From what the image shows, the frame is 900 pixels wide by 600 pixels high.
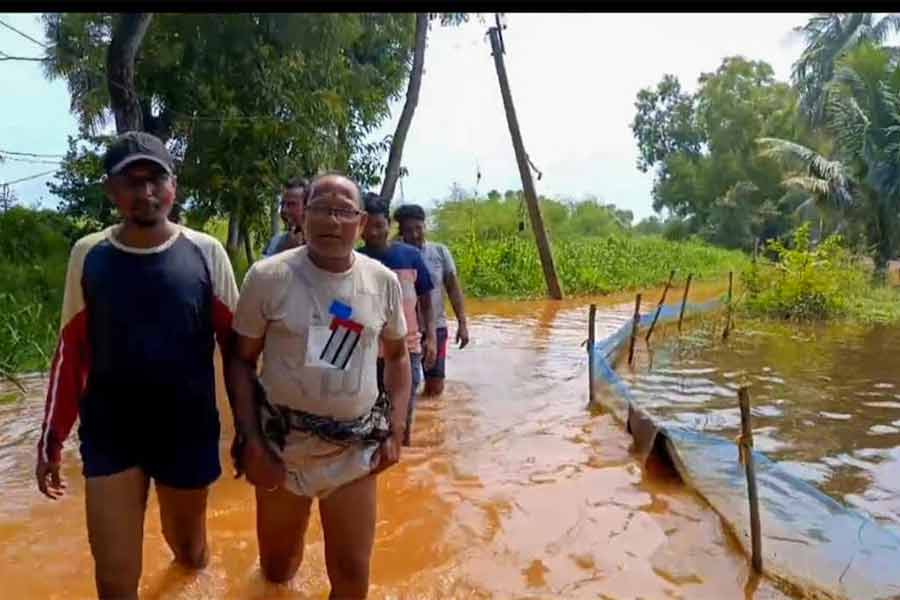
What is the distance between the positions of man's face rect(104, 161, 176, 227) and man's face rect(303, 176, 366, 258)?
0.47 metres

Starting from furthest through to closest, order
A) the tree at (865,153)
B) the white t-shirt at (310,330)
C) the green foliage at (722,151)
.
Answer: the green foliage at (722,151) < the tree at (865,153) < the white t-shirt at (310,330)

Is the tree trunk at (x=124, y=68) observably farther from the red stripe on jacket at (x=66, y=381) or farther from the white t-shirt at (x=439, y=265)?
the red stripe on jacket at (x=66, y=381)

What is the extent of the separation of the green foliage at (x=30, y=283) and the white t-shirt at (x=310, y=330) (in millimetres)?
4544

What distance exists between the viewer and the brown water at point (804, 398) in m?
5.61

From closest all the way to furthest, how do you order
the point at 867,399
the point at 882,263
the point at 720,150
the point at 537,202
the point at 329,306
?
the point at 329,306, the point at 867,399, the point at 537,202, the point at 882,263, the point at 720,150

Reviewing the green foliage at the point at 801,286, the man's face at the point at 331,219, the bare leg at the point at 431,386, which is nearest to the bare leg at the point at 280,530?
the man's face at the point at 331,219

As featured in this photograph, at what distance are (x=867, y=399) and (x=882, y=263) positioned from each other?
14.6 meters

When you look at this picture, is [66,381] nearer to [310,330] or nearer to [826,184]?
[310,330]

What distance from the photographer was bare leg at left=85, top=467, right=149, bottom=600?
2592mm

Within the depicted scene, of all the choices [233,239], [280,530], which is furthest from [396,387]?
[233,239]

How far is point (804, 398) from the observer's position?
8.00 meters
